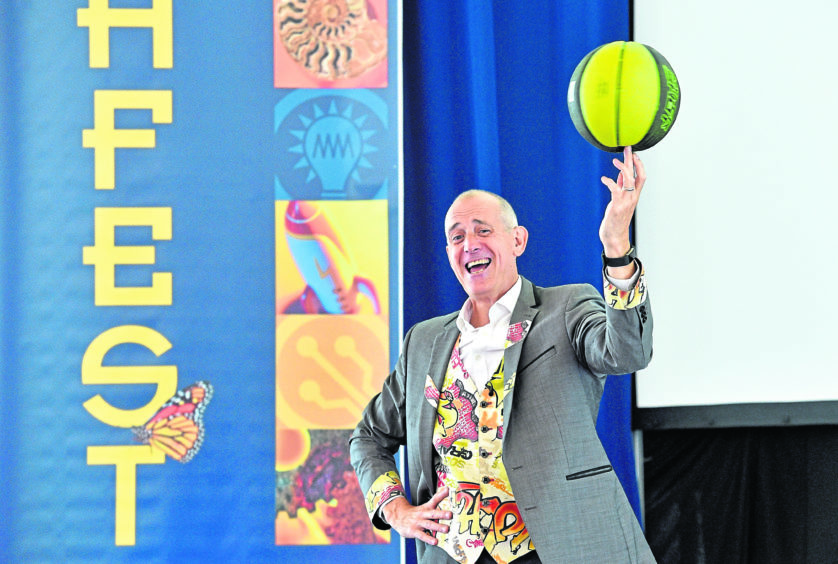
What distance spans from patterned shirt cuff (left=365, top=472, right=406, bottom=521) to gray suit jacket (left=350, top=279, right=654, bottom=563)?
0.14 ft

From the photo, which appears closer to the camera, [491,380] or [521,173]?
[491,380]

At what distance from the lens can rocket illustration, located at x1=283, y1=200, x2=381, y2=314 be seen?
2623 millimetres

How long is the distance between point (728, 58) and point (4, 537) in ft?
9.21

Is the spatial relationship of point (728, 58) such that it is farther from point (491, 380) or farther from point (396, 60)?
point (491, 380)

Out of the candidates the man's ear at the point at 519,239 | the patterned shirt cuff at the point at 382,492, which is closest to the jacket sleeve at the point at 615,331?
the man's ear at the point at 519,239

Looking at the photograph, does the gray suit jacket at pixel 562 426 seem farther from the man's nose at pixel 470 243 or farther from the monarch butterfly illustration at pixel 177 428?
the monarch butterfly illustration at pixel 177 428

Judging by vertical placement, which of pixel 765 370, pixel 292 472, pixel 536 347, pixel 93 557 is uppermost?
pixel 536 347

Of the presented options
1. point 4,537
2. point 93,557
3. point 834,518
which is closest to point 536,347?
point 834,518

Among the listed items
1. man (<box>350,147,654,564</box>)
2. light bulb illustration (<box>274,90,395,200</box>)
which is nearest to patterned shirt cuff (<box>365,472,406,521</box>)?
man (<box>350,147,654,564</box>)

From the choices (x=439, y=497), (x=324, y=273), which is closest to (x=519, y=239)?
(x=439, y=497)

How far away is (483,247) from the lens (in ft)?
6.19

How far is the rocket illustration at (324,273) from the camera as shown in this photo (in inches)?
103

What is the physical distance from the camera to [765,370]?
8.43ft

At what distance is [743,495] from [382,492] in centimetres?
137
